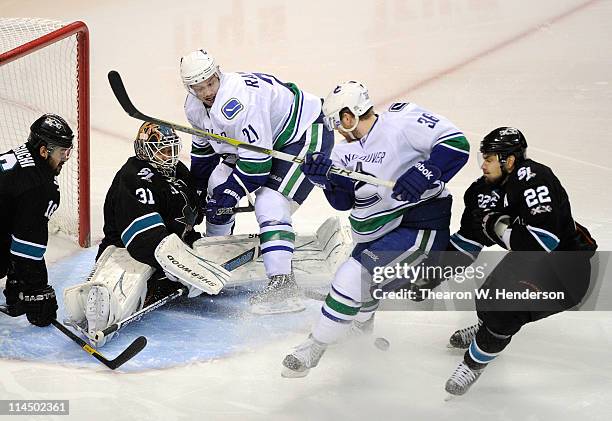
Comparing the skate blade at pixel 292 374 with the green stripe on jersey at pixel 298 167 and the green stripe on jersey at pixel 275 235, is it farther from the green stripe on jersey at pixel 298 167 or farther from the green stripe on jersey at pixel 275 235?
the green stripe on jersey at pixel 298 167

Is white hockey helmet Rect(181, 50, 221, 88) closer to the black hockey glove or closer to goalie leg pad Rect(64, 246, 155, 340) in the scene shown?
goalie leg pad Rect(64, 246, 155, 340)

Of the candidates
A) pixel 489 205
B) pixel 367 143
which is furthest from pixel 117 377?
pixel 489 205

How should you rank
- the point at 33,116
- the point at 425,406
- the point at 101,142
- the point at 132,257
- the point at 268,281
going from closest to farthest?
the point at 425,406 < the point at 132,257 < the point at 268,281 < the point at 33,116 < the point at 101,142

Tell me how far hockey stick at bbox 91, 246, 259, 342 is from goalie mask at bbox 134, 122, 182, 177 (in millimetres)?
470

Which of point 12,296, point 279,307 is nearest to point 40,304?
point 12,296

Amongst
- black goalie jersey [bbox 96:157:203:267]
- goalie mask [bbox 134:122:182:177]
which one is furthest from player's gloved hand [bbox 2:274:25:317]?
goalie mask [bbox 134:122:182:177]

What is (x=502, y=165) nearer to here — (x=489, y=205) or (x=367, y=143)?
(x=489, y=205)

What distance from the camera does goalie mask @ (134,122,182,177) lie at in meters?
3.56

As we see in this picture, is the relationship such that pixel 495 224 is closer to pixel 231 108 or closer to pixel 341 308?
pixel 341 308

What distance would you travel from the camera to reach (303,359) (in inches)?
122

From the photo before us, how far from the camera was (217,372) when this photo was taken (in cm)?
321

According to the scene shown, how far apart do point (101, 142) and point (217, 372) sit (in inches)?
101

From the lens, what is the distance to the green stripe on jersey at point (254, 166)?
3.68m

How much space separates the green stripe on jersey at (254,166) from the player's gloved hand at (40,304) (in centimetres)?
84
